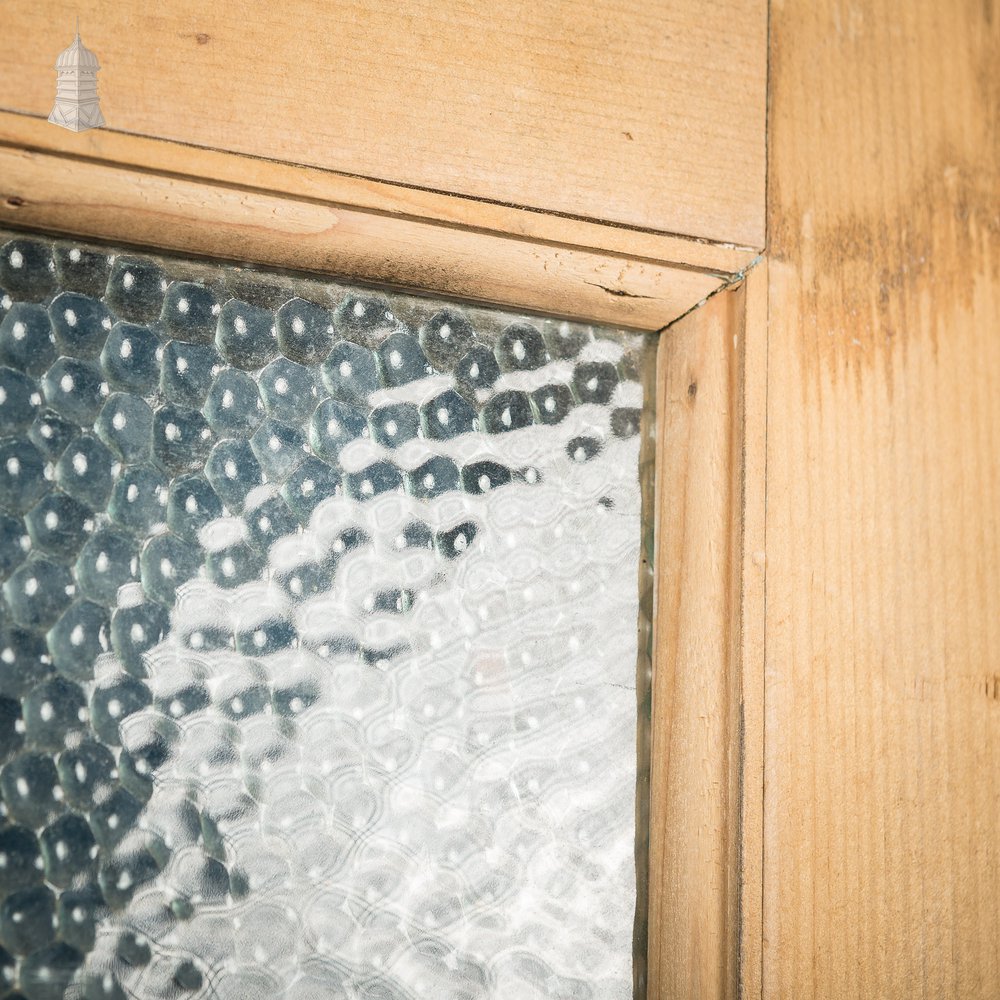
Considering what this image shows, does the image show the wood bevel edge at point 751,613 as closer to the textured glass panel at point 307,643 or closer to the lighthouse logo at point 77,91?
the textured glass panel at point 307,643

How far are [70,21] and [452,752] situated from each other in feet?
1.15

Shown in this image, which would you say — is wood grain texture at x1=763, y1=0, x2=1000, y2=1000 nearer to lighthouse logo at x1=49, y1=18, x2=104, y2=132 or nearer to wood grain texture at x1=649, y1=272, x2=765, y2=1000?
wood grain texture at x1=649, y1=272, x2=765, y2=1000

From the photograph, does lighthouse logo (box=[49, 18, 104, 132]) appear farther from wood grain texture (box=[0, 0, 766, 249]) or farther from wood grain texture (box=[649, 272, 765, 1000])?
wood grain texture (box=[649, 272, 765, 1000])

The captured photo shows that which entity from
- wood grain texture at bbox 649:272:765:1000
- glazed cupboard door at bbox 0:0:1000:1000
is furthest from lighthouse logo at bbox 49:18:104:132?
wood grain texture at bbox 649:272:765:1000

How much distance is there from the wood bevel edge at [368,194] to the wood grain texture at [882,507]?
0.07m

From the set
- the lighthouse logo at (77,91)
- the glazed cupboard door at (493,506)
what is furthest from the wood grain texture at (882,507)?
the lighthouse logo at (77,91)

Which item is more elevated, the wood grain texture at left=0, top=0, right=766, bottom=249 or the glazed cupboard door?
the wood grain texture at left=0, top=0, right=766, bottom=249

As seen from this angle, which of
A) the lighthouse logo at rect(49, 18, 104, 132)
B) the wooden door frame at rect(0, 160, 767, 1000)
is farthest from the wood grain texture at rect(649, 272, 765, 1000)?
the lighthouse logo at rect(49, 18, 104, 132)

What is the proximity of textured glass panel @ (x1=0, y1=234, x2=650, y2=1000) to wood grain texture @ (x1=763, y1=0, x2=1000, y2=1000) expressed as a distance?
0.08m

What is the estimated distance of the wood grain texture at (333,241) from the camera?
0.34 metres

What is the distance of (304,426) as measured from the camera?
15.2 inches

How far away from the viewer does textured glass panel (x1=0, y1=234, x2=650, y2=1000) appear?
35 cm

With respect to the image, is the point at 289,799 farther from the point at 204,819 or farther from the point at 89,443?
the point at 89,443

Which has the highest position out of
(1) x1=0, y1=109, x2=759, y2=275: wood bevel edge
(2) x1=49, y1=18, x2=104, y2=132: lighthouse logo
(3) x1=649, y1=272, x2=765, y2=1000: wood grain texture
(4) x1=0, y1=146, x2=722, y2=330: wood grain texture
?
(2) x1=49, y1=18, x2=104, y2=132: lighthouse logo
